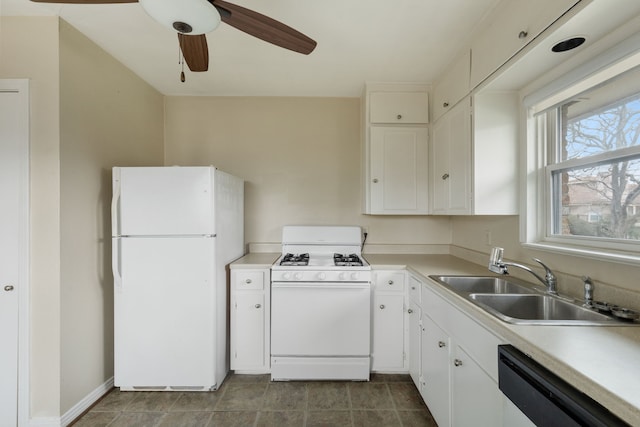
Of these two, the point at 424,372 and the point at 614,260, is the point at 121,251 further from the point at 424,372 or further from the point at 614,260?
the point at 614,260

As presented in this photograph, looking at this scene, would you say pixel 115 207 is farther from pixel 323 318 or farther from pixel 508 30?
pixel 508 30

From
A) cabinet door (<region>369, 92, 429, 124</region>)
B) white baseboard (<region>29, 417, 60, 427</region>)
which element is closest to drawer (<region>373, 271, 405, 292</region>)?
cabinet door (<region>369, 92, 429, 124</region>)

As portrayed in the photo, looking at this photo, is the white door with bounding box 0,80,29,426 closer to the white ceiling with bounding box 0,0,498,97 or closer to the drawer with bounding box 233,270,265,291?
the white ceiling with bounding box 0,0,498,97

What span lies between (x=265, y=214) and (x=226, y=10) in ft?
6.08

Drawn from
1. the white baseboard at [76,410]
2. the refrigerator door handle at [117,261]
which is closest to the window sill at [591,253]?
the refrigerator door handle at [117,261]

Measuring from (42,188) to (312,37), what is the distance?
1.94m

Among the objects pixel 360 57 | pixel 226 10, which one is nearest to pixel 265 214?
pixel 360 57

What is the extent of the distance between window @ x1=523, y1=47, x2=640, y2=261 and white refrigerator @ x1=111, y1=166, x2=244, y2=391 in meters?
2.15

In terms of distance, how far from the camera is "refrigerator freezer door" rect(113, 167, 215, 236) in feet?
6.34

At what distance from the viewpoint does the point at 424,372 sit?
183 cm

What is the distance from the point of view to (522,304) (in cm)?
147

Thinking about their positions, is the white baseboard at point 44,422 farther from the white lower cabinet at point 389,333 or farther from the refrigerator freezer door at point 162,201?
the white lower cabinet at point 389,333

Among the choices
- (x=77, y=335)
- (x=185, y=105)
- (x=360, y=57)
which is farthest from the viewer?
(x=185, y=105)

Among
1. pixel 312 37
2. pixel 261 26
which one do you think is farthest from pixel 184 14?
pixel 312 37
